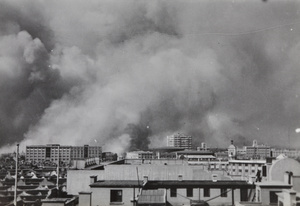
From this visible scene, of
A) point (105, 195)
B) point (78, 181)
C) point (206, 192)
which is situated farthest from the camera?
point (78, 181)

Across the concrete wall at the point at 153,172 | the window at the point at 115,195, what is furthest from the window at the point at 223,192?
the window at the point at 115,195

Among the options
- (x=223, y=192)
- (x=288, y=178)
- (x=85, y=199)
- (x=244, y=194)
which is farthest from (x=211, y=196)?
(x=85, y=199)

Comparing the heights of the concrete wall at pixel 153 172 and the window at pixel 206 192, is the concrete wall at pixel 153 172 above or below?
above

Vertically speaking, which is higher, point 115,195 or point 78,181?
point 115,195

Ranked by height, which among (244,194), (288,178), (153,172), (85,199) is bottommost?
(244,194)

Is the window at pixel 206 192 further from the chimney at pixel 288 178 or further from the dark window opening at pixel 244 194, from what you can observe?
the chimney at pixel 288 178

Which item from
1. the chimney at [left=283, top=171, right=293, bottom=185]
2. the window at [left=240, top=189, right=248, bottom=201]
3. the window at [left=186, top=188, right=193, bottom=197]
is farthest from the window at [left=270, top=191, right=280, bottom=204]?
the window at [left=186, top=188, right=193, bottom=197]

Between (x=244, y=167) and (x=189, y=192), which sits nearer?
(x=189, y=192)

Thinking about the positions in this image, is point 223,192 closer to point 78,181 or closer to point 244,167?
point 78,181

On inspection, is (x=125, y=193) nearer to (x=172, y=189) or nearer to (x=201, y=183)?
(x=172, y=189)

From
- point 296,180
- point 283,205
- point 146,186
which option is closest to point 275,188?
point 296,180

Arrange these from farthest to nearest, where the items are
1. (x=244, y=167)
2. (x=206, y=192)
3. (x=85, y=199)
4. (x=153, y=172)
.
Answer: (x=244, y=167) → (x=153, y=172) → (x=206, y=192) → (x=85, y=199)

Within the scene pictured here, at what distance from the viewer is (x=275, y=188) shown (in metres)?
26.9

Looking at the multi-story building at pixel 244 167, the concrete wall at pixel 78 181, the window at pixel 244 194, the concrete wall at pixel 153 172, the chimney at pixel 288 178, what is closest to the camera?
the chimney at pixel 288 178
